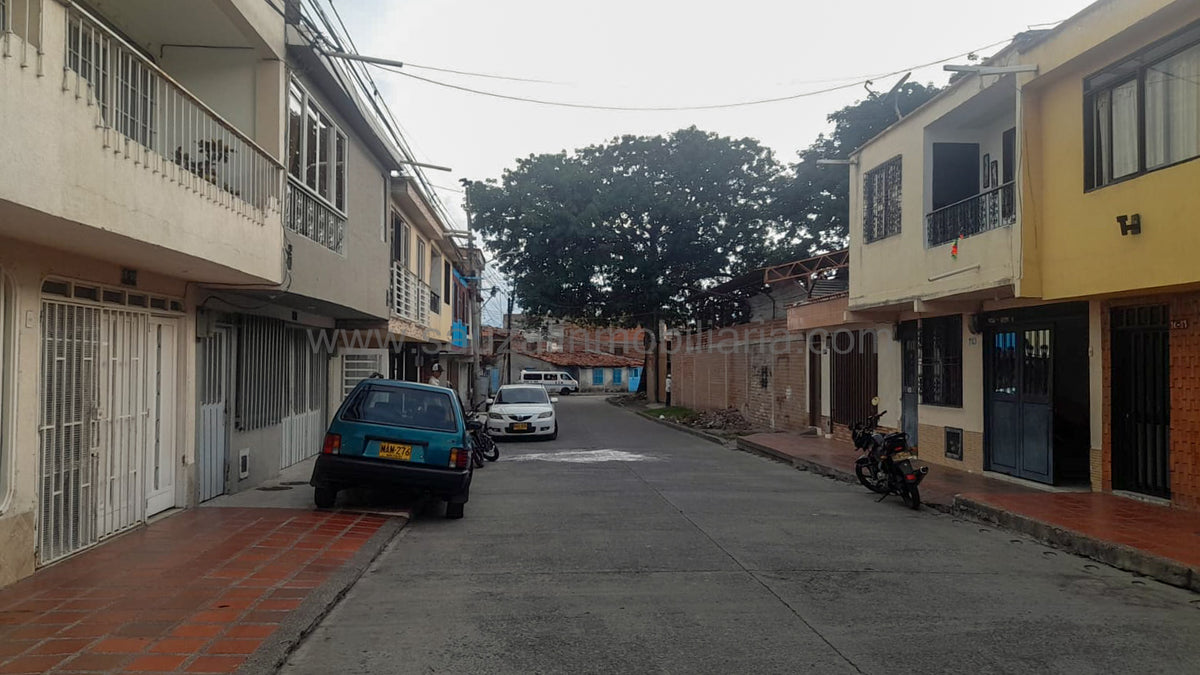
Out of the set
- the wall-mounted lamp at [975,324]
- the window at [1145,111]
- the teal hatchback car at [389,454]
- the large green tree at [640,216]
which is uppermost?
the large green tree at [640,216]

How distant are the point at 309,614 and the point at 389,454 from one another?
12.8ft

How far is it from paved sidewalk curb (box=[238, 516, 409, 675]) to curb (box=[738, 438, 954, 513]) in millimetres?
7193

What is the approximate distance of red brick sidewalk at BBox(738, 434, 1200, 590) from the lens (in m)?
7.56

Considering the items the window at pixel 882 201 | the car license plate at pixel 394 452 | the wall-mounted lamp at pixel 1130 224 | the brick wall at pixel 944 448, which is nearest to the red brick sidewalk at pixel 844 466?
the brick wall at pixel 944 448

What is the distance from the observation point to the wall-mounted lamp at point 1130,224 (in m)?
9.63

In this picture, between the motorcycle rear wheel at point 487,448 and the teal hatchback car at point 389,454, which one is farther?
the motorcycle rear wheel at point 487,448

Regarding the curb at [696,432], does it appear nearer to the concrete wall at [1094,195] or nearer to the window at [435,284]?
the window at [435,284]

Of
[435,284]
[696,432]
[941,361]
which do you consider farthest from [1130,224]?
[435,284]

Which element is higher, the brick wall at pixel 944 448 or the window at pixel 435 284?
the window at pixel 435 284

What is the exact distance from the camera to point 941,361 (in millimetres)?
15516

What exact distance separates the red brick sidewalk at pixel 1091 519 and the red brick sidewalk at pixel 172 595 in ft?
23.0

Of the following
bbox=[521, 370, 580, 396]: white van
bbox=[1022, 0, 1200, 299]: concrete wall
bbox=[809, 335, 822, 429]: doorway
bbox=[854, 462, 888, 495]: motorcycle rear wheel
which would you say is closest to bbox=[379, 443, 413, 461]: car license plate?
bbox=[854, 462, 888, 495]: motorcycle rear wheel

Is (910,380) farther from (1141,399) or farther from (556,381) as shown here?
(556,381)

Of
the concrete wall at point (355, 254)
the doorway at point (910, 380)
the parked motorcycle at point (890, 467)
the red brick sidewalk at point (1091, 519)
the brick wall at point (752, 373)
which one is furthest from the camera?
the brick wall at point (752, 373)
